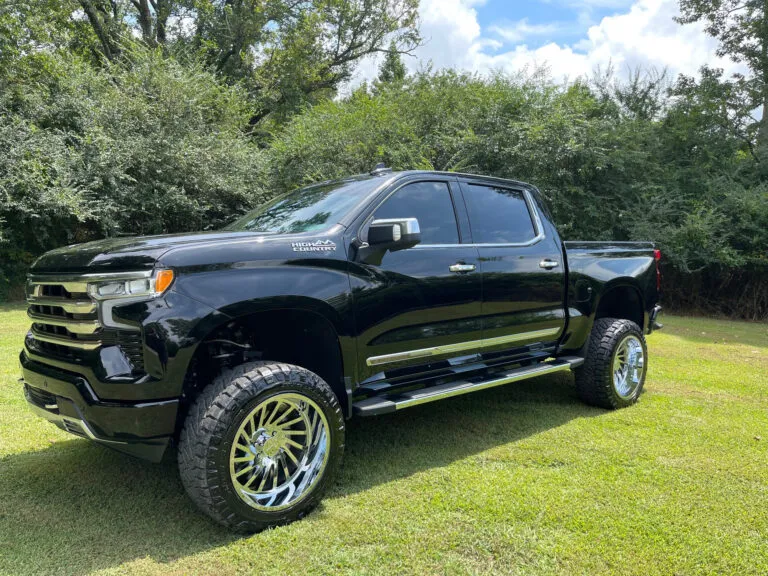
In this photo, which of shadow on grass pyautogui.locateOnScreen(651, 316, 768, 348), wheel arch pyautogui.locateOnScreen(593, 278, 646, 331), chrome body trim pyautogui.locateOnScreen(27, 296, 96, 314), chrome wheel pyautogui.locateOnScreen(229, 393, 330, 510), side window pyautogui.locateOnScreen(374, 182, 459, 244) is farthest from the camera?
shadow on grass pyautogui.locateOnScreen(651, 316, 768, 348)

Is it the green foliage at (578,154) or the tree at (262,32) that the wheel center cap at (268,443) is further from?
the tree at (262,32)

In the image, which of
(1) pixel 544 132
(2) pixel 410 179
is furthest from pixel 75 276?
(1) pixel 544 132

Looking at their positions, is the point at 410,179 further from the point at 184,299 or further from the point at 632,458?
the point at 632,458

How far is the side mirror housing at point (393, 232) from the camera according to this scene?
3188 mm

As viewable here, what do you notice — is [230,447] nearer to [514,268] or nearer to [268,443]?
[268,443]

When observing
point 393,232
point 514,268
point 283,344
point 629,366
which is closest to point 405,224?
point 393,232

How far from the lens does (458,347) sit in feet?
12.5

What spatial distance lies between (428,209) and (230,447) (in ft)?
6.85

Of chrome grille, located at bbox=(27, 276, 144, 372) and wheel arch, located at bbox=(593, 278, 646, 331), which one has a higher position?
chrome grille, located at bbox=(27, 276, 144, 372)

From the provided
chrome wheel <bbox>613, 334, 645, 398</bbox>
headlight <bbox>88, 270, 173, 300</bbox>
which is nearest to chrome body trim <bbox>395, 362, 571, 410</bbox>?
chrome wheel <bbox>613, 334, 645, 398</bbox>

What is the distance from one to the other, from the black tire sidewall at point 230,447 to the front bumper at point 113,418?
294mm

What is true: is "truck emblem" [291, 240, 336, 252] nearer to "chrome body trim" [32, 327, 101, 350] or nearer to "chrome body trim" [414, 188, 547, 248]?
"chrome body trim" [414, 188, 547, 248]

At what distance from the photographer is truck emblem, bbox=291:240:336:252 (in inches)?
120

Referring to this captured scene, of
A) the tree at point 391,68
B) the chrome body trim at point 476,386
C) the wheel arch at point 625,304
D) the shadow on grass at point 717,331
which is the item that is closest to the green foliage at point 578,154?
the shadow on grass at point 717,331
